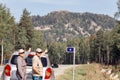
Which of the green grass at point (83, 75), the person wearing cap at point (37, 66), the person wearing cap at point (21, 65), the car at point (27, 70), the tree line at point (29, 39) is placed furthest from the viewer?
the tree line at point (29, 39)

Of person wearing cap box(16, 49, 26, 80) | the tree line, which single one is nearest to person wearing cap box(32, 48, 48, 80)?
person wearing cap box(16, 49, 26, 80)

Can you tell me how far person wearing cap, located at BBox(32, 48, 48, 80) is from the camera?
1454cm

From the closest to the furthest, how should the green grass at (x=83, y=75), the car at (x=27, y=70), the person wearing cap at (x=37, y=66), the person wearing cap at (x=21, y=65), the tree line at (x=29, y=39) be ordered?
the person wearing cap at (x=37, y=66), the person wearing cap at (x=21, y=65), the car at (x=27, y=70), the green grass at (x=83, y=75), the tree line at (x=29, y=39)

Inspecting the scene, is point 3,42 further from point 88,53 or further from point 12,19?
point 88,53

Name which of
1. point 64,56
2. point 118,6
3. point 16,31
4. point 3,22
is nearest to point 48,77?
point 3,22

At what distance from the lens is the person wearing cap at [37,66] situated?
14.5 meters

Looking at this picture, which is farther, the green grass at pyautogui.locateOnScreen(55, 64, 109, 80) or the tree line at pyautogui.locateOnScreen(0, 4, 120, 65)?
the tree line at pyautogui.locateOnScreen(0, 4, 120, 65)

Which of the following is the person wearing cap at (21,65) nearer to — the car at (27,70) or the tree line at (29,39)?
the car at (27,70)

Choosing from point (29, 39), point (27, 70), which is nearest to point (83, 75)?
point (27, 70)

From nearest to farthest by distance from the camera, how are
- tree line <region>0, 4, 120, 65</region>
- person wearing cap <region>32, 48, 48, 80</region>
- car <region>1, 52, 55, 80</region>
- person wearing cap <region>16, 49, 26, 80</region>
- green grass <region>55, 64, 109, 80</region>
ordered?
person wearing cap <region>32, 48, 48, 80</region> → person wearing cap <region>16, 49, 26, 80</region> → car <region>1, 52, 55, 80</region> → green grass <region>55, 64, 109, 80</region> → tree line <region>0, 4, 120, 65</region>

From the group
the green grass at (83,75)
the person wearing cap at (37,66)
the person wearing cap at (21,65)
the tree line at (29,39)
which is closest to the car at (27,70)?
the person wearing cap at (21,65)

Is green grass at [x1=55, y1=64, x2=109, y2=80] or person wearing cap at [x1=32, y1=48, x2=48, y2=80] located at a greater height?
person wearing cap at [x1=32, y1=48, x2=48, y2=80]

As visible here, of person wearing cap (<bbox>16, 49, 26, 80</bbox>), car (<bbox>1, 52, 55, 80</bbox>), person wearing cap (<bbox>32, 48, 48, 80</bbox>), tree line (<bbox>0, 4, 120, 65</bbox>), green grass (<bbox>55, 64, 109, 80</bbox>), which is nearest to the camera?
person wearing cap (<bbox>32, 48, 48, 80</bbox>)

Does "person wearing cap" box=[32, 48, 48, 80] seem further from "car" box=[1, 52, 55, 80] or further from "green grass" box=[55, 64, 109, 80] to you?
"green grass" box=[55, 64, 109, 80]
